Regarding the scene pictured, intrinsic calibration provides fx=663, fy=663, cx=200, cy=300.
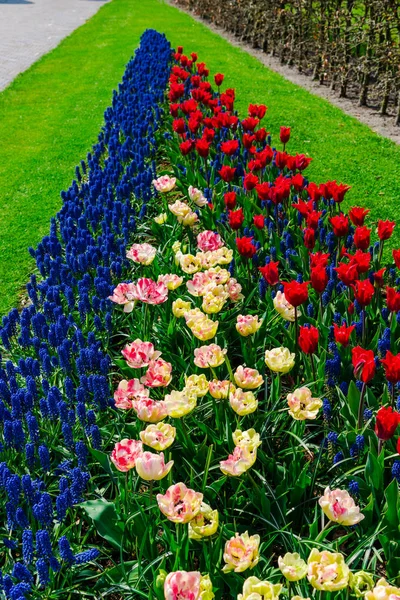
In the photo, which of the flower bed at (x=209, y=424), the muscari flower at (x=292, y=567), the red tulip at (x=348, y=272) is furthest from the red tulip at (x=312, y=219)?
the muscari flower at (x=292, y=567)

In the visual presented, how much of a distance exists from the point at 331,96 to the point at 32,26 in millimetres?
11524

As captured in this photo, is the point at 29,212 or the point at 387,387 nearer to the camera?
the point at 387,387

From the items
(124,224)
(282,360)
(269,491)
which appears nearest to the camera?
(269,491)

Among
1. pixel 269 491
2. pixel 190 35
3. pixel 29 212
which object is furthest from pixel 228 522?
pixel 190 35

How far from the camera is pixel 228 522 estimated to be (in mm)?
2287

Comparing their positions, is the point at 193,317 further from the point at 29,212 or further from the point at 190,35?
the point at 190,35

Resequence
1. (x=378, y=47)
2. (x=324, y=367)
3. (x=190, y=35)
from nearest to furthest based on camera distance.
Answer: (x=324, y=367), (x=378, y=47), (x=190, y=35)

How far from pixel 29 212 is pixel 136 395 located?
167 inches

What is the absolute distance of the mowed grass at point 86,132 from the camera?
5961 millimetres

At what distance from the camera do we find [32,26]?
1844 centimetres

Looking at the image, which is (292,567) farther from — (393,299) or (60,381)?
(60,381)

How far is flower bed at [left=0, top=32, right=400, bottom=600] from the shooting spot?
1.92 meters

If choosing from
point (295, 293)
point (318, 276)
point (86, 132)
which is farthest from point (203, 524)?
point (86, 132)

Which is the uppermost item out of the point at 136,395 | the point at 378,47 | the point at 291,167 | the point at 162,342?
the point at 378,47
